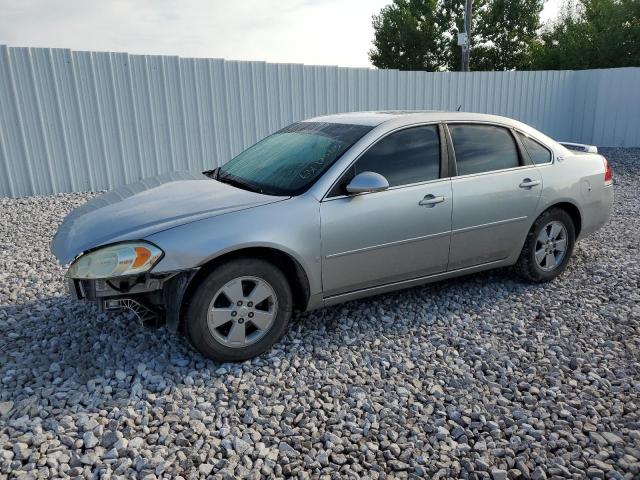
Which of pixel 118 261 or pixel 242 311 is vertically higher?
pixel 118 261

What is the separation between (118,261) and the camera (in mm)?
3018

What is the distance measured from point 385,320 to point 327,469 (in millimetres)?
1703

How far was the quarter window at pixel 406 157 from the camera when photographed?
373 cm

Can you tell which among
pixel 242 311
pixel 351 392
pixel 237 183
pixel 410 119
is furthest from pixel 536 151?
pixel 242 311

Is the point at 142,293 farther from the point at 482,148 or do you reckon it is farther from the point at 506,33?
the point at 506,33

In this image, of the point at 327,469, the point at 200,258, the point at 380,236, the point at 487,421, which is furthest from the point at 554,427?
the point at 200,258

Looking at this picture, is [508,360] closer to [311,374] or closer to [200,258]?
[311,374]

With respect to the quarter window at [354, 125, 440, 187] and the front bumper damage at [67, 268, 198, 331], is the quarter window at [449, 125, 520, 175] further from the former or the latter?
the front bumper damage at [67, 268, 198, 331]

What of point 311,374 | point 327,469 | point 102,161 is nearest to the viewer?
point 327,469

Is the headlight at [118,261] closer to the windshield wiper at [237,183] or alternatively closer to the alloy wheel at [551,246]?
the windshield wiper at [237,183]

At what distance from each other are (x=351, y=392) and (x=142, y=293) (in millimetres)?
1470

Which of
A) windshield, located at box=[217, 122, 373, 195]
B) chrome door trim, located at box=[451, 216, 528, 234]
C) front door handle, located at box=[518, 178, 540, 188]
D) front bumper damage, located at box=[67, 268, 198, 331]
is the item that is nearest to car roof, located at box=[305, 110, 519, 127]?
windshield, located at box=[217, 122, 373, 195]

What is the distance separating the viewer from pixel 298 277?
11.5ft

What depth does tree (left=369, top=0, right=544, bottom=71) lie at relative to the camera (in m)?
32.7
